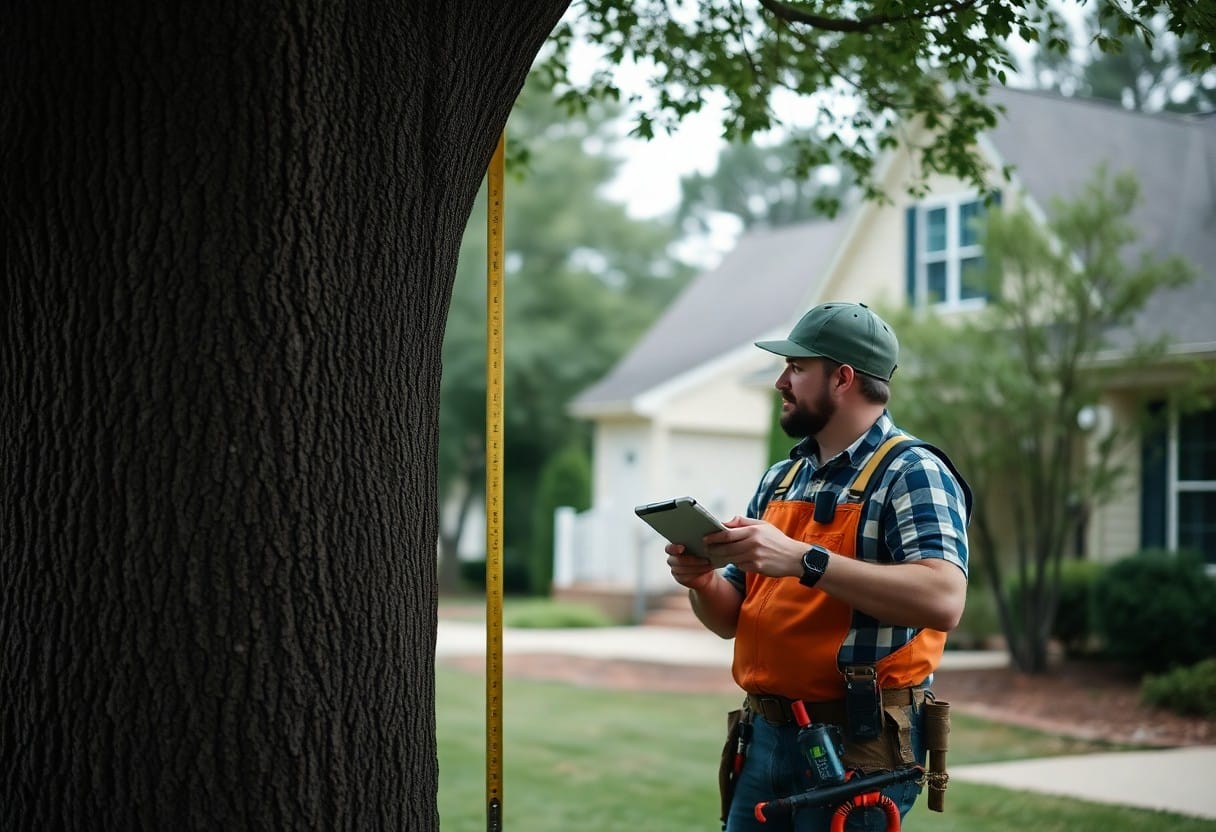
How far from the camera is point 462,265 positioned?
97.2 ft

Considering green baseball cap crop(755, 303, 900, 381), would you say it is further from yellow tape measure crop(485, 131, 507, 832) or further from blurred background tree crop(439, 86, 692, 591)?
blurred background tree crop(439, 86, 692, 591)

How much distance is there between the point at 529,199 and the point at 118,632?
29.1m

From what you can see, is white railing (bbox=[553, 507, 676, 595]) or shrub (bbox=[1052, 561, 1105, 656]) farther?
white railing (bbox=[553, 507, 676, 595])

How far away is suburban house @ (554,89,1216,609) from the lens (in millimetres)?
14000

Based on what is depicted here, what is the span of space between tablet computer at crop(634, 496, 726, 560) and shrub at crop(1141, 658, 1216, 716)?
8.84 m

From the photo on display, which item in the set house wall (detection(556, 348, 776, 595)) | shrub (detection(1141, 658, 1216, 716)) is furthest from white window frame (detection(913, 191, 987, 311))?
shrub (detection(1141, 658, 1216, 716))

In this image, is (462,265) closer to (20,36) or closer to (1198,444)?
(1198,444)

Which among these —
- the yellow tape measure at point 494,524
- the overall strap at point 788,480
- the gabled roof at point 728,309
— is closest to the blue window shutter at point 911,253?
the gabled roof at point 728,309

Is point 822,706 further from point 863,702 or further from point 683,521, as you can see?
point 683,521

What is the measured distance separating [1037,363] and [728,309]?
39.0ft

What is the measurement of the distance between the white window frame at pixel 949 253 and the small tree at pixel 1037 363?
283cm

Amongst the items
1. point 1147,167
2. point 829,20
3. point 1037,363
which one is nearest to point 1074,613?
point 1037,363

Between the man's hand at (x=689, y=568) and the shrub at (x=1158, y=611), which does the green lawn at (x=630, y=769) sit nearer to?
the shrub at (x=1158, y=611)

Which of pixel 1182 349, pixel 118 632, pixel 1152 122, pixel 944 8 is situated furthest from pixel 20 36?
pixel 1152 122
